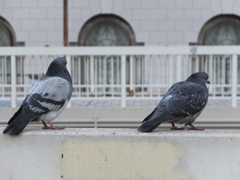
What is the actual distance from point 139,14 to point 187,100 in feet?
34.8

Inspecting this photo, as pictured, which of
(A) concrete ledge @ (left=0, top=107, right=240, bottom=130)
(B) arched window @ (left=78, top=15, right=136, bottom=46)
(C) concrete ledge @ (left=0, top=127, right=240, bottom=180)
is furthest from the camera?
(B) arched window @ (left=78, top=15, right=136, bottom=46)

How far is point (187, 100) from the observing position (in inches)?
151

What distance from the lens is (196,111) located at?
3.92 m

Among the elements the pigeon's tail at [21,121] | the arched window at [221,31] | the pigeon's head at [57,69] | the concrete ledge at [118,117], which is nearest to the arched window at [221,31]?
the arched window at [221,31]

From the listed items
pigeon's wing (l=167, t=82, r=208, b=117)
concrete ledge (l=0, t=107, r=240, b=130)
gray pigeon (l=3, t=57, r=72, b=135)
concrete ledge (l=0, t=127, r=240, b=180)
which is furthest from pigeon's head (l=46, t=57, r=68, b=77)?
concrete ledge (l=0, t=107, r=240, b=130)

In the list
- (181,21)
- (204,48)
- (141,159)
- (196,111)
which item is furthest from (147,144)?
(181,21)

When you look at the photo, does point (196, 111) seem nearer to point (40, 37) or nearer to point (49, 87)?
point (49, 87)

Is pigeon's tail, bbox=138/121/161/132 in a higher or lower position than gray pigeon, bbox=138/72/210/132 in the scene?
lower

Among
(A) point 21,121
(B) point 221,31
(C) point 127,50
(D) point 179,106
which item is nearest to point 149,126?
(D) point 179,106

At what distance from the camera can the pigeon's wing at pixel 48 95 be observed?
370cm

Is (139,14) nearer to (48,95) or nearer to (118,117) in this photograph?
(118,117)

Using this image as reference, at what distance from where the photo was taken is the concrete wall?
552 inches

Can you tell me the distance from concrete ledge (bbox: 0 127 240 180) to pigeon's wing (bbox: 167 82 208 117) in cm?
22

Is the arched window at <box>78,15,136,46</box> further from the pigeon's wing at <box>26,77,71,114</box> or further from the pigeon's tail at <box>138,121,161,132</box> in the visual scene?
the pigeon's tail at <box>138,121,161,132</box>
